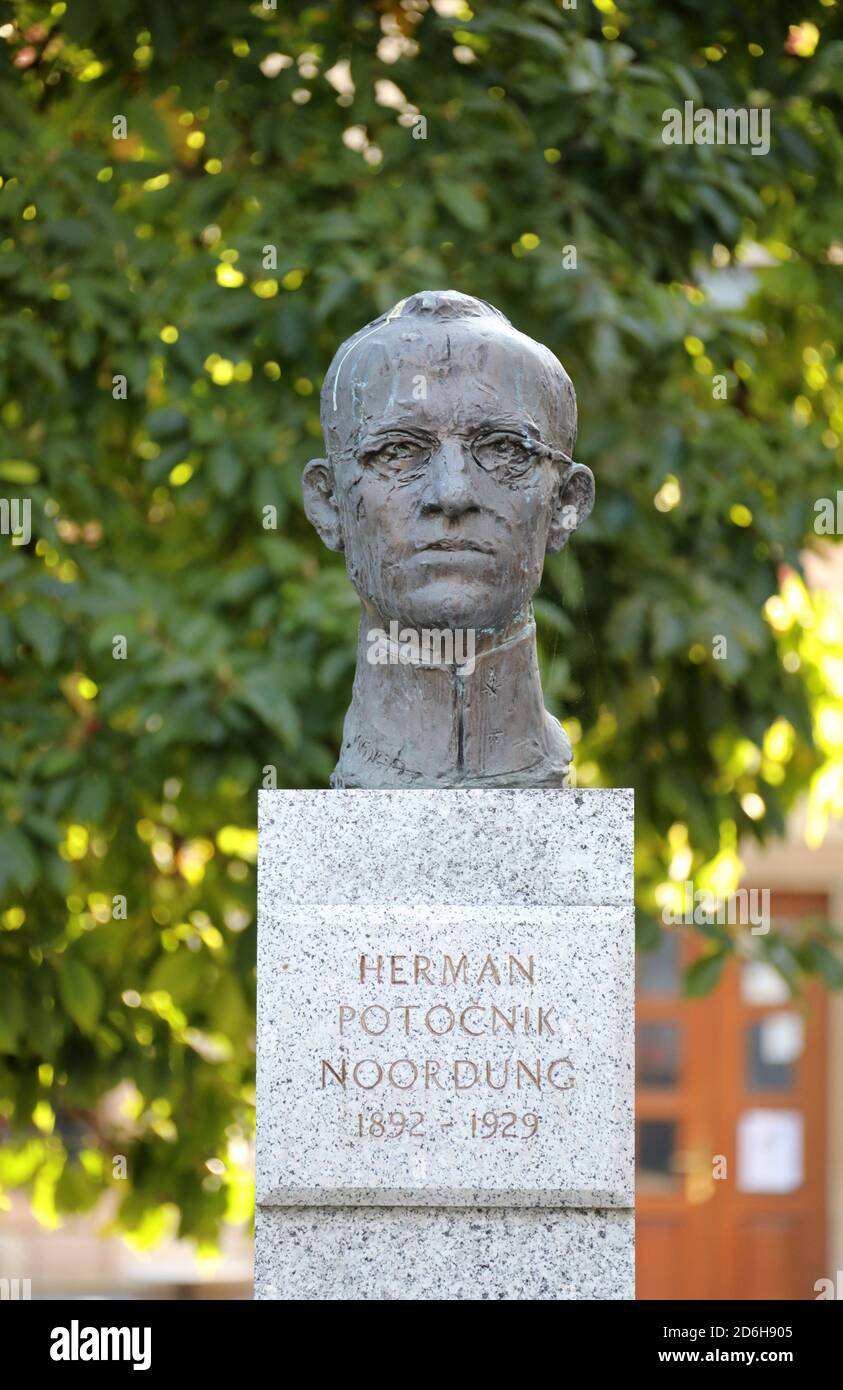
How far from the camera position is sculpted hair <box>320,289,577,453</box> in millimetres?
5039

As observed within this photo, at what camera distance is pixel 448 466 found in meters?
4.89

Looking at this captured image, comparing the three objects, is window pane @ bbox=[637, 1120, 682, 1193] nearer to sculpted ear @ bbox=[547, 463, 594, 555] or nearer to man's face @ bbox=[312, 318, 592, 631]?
sculpted ear @ bbox=[547, 463, 594, 555]

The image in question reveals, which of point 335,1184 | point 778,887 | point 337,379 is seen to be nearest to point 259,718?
point 337,379

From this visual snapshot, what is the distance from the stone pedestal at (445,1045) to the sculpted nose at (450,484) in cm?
63

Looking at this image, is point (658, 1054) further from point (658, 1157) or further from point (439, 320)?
point (439, 320)

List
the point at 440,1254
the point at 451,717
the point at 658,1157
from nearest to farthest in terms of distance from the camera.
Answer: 1. the point at 440,1254
2. the point at 451,717
3. the point at 658,1157

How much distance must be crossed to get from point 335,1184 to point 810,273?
3.90m

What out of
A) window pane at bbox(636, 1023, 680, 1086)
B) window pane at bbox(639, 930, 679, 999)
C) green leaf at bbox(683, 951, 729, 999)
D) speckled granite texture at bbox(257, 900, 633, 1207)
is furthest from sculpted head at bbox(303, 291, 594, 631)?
window pane at bbox(639, 930, 679, 999)

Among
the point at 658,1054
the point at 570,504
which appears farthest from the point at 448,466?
the point at 658,1054

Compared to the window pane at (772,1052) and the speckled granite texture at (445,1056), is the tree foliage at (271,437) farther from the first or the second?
the window pane at (772,1052)

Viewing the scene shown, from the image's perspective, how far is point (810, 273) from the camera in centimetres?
736

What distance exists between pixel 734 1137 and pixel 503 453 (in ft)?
25.8

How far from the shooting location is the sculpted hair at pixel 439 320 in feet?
16.5

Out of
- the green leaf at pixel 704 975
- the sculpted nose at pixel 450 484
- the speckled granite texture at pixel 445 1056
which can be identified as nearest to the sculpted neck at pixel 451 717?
the sculpted nose at pixel 450 484
